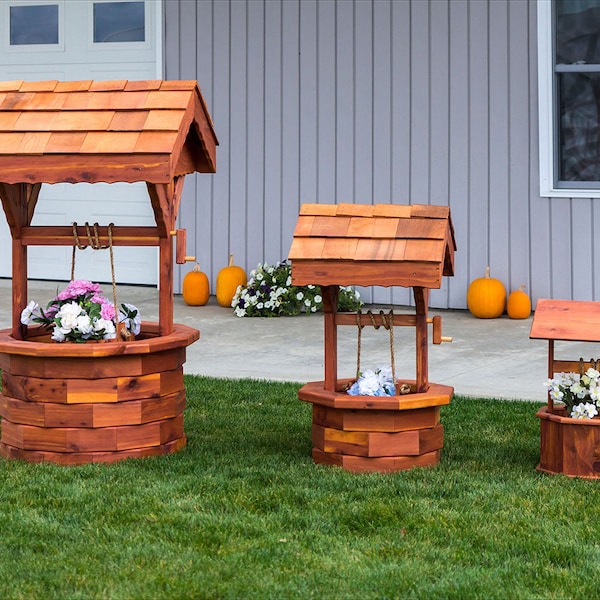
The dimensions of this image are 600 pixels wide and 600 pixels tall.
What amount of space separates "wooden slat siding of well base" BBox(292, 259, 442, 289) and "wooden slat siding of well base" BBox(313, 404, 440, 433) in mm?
496

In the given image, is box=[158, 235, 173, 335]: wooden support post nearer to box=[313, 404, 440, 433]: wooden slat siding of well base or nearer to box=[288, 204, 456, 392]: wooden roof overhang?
box=[288, 204, 456, 392]: wooden roof overhang

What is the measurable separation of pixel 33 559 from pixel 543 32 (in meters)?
6.30

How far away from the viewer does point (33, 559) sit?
3766mm

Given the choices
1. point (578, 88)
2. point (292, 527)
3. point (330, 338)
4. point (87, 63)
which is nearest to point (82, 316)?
point (330, 338)

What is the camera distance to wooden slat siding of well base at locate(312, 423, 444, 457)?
188 inches

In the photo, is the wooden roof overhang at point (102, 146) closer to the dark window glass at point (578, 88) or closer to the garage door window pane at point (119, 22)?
the dark window glass at point (578, 88)

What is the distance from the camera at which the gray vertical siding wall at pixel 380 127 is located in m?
9.02

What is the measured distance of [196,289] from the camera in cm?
977

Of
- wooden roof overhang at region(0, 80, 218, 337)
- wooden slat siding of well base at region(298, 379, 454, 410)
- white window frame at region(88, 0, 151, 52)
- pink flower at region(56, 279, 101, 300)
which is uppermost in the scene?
white window frame at region(88, 0, 151, 52)

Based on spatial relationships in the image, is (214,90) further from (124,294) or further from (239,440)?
(239,440)

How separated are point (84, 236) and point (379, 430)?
4.84 ft

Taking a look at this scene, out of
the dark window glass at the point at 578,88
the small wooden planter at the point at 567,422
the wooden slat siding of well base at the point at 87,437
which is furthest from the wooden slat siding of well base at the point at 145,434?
the dark window glass at the point at 578,88

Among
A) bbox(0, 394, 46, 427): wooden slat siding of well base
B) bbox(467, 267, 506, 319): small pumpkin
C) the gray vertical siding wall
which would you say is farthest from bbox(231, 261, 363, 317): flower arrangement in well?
bbox(0, 394, 46, 427): wooden slat siding of well base

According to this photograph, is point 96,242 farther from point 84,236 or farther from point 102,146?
point 102,146
